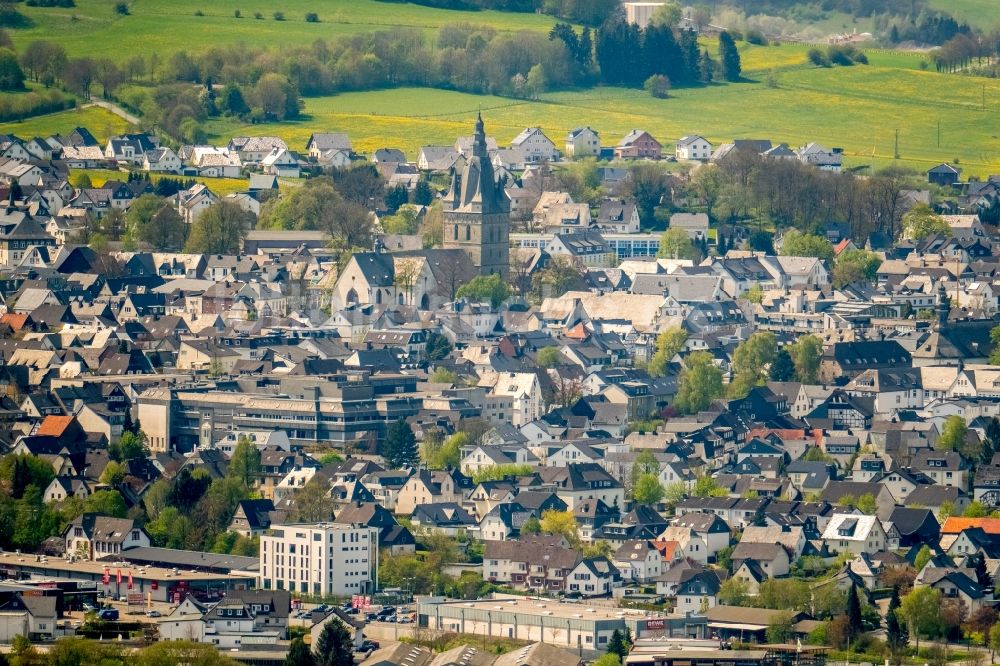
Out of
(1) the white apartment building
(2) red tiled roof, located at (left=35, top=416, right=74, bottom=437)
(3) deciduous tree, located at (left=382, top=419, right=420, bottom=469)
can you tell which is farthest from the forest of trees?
(1) the white apartment building

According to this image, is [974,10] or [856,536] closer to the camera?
[856,536]

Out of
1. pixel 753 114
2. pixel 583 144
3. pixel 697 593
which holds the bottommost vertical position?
pixel 753 114

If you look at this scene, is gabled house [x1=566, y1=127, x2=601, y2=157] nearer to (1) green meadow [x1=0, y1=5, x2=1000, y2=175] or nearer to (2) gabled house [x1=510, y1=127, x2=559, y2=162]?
(2) gabled house [x1=510, y1=127, x2=559, y2=162]

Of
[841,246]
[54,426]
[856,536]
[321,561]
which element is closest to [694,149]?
[841,246]

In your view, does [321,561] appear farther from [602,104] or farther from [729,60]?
[729,60]

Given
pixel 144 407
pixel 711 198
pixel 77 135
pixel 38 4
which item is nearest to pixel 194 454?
pixel 144 407

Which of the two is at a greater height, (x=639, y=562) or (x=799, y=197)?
(x=639, y=562)

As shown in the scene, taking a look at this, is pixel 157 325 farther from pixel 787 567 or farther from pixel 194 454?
pixel 787 567

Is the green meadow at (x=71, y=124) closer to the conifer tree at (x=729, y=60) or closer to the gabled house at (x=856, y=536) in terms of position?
the conifer tree at (x=729, y=60)
